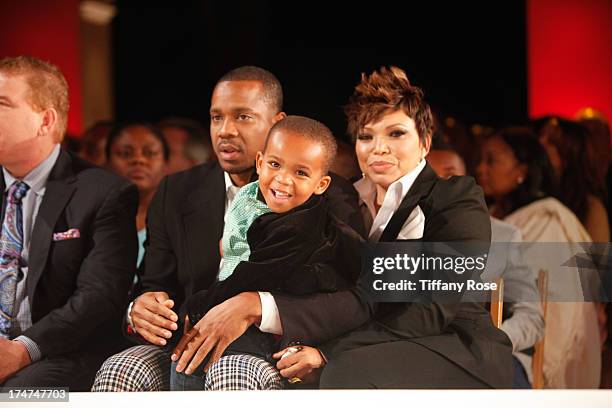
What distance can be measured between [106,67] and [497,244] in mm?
5292

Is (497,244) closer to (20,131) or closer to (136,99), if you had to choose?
(20,131)

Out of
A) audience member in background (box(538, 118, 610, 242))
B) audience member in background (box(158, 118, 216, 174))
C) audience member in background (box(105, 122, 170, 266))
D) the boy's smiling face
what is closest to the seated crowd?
the boy's smiling face

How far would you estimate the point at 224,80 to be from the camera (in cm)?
303

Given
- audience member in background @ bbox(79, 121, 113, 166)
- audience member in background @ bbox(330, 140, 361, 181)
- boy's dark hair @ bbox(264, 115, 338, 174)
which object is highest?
audience member in background @ bbox(79, 121, 113, 166)

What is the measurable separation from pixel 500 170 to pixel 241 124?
49.4 inches

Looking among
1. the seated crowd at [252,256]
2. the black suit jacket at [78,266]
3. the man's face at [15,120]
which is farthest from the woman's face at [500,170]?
the man's face at [15,120]

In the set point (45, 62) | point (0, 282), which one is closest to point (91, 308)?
point (0, 282)

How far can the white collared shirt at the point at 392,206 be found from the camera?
2908 mm

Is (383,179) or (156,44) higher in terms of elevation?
(156,44)

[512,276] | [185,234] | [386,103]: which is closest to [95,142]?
[185,234]

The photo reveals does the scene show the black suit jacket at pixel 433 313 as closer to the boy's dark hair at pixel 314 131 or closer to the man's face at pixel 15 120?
the boy's dark hair at pixel 314 131

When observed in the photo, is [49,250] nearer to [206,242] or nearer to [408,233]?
[206,242]

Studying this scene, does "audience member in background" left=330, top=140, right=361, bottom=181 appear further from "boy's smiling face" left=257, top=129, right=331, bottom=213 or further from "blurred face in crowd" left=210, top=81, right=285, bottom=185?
"blurred face in crowd" left=210, top=81, right=285, bottom=185

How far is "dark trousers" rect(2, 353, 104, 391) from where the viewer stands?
3.02 m
